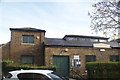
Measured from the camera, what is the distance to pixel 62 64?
22750mm

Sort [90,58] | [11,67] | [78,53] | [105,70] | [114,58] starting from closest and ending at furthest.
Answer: [105,70]
[11,67]
[78,53]
[90,58]
[114,58]

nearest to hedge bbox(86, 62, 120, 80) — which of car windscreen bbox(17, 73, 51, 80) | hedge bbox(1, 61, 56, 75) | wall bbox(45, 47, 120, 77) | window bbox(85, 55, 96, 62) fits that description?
hedge bbox(1, 61, 56, 75)

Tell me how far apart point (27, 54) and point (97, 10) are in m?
11.7

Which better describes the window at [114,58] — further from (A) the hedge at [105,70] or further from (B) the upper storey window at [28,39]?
(B) the upper storey window at [28,39]

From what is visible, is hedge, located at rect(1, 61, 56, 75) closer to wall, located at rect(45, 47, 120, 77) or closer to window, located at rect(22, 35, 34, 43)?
wall, located at rect(45, 47, 120, 77)

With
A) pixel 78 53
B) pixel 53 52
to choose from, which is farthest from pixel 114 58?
pixel 53 52

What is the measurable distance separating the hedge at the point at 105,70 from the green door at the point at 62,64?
17.1ft

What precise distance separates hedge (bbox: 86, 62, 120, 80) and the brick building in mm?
4879

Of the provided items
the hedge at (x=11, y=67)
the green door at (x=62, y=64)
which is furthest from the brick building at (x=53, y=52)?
the hedge at (x=11, y=67)

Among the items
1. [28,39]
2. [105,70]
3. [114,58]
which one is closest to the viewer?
[105,70]

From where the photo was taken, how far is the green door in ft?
74.1

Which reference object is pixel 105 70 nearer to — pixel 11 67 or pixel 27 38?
pixel 11 67

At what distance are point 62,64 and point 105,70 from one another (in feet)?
22.3

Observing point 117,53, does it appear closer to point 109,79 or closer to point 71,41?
point 71,41
